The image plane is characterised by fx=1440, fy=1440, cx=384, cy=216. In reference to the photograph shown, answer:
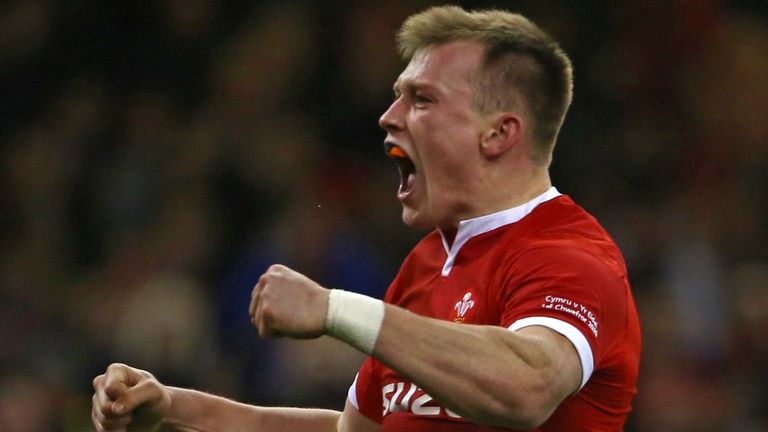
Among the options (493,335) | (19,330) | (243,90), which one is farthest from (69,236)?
(493,335)

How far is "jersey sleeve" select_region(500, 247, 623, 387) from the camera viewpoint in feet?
10.7

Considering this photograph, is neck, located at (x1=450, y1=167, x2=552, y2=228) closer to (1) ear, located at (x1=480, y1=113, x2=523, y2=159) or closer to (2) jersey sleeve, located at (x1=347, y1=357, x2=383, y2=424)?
(1) ear, located at (x1=480, y1=113, x2=523, y2=159)

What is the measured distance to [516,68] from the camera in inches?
151

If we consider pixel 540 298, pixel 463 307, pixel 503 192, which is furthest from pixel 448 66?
pixel 540 298

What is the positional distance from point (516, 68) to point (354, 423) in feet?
3.62

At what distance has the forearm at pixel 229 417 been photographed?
402 cm

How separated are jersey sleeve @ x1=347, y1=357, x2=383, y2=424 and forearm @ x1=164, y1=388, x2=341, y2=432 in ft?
0.65

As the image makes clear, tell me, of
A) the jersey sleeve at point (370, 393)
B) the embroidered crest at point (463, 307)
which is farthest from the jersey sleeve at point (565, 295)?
the jersey sleeve at point (370, 393)

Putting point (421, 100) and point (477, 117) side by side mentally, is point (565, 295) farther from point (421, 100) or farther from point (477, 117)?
point (421, 100)

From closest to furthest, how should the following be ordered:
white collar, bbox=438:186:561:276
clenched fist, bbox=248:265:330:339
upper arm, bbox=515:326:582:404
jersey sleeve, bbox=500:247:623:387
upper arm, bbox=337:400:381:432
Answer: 1. clenched fist, bbox=248:265:330:339
2. upper arm, bbox=515:326:582:404
3. jersey sleeve, bbox=500:247:623:387
4. white collar, bbox=438:186:561:276
5. upper arm, bbox=337:400:381:432

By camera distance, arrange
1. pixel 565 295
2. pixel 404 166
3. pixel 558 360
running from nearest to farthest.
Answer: pixel 558 360, pixel 565 295, pixel 404 166

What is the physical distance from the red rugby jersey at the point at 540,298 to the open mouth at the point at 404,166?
19 centimetres

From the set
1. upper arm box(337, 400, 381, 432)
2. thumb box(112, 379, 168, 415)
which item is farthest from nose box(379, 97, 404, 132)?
thumb box(112, 379, 168, 415)

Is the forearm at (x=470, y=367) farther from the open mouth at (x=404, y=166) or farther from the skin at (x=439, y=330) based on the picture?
the open mouth at (x=404, y=166)
